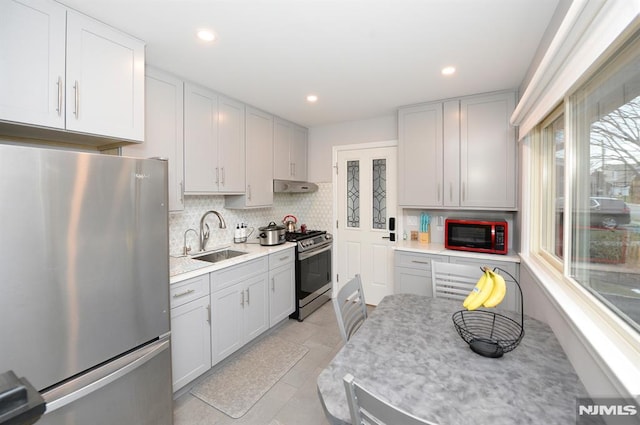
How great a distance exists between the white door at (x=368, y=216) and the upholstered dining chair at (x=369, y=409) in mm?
2902

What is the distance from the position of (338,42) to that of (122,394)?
7.83ft

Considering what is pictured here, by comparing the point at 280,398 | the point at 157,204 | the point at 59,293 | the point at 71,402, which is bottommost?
the point at 280,398

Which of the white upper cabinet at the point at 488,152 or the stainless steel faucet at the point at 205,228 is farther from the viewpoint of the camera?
the stainless steel faucet at the point at 205,228

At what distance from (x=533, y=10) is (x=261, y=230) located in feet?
9.22

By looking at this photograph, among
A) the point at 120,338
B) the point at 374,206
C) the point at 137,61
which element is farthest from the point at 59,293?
the point at 374,206

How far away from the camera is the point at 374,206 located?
12.2ft

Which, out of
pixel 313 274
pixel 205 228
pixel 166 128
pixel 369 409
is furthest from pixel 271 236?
pixel 369 409

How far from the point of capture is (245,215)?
3.44 m

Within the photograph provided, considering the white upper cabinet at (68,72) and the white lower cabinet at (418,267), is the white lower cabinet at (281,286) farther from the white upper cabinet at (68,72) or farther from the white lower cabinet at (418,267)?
the white upper cabinet at (68,72)

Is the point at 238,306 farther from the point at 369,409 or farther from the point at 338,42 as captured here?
the point at 338,42

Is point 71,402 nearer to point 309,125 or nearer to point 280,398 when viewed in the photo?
point 280,398

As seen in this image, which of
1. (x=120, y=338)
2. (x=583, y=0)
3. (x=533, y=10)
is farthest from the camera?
(x=533, y=10)

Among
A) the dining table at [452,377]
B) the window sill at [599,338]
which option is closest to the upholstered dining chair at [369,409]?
the dining table at [452,377]

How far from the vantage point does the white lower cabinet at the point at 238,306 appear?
230cm
